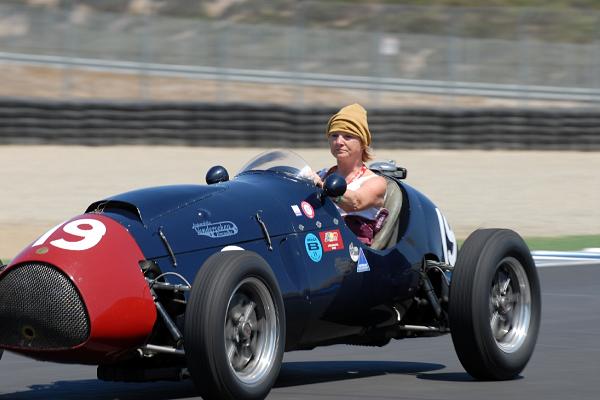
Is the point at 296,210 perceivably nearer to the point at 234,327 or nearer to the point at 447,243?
the point at 234,327

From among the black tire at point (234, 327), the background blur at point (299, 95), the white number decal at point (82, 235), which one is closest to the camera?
the black tire at point (234, 327)

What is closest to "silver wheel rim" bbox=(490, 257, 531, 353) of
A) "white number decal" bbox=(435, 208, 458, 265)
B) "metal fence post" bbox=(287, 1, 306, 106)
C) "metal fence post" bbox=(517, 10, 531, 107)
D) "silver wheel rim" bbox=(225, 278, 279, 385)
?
"white number decal" bbox=(435, 208, 458, 265)

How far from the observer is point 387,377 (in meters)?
7.52

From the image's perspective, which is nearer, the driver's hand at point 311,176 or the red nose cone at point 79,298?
the red nose cone at point 79,298

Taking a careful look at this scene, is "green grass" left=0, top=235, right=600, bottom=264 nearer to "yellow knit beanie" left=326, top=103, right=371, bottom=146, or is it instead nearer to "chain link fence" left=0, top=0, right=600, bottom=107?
"yellow knit beanie" left=326, top=103, right=371, bottom=146

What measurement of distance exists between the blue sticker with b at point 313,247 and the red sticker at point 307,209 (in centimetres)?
14

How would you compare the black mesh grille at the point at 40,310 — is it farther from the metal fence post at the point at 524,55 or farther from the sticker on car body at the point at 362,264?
the metal fence post at the point at 524,55

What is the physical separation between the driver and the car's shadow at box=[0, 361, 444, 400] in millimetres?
738

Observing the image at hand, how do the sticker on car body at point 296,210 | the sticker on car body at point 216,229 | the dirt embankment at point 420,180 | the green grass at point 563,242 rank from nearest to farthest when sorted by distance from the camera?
the sticker on car body at point 216,229
the sticker on car body at point 296,210
the green grass at point 563,242
the dirt embankment at point 420,180

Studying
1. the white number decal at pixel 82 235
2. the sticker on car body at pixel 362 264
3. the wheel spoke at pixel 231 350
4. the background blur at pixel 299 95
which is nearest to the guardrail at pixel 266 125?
the background blur at pixel 299 95

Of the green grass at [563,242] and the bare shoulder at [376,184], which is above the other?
the bare shoulder at [376,184]

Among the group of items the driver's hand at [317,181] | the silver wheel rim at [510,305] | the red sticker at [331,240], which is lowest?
the silver wheel rim at [510,305]

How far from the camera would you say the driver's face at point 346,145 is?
25.3 feet

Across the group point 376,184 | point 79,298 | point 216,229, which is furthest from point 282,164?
point 79,298
